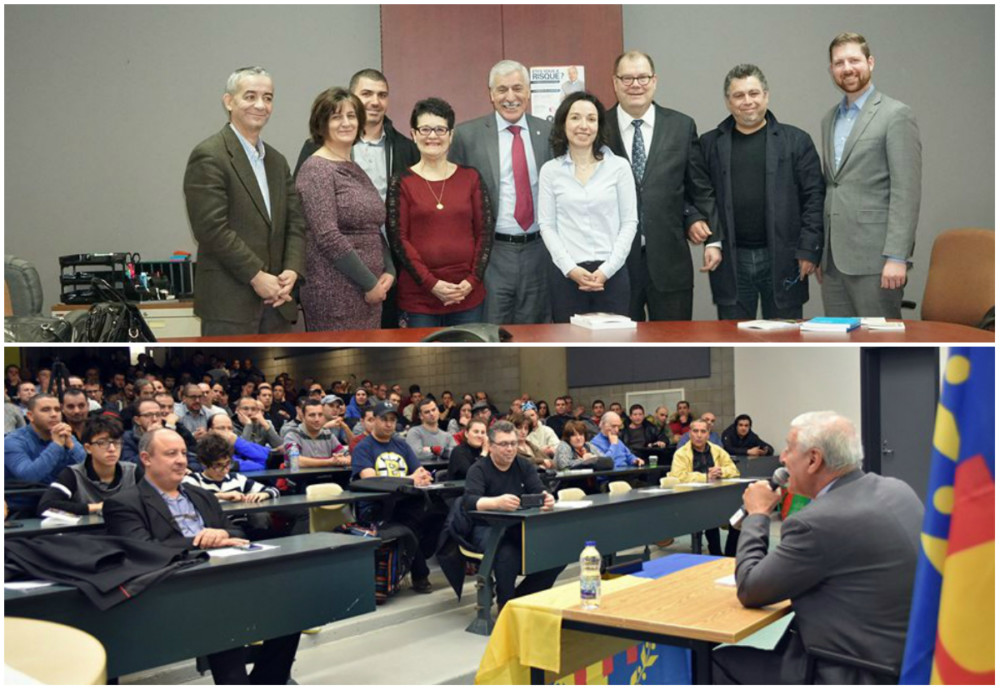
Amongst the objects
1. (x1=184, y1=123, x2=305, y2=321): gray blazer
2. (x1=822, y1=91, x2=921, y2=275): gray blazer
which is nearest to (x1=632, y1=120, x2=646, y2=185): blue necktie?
(x1=822, y1=91, x2=921, y2=275): gray blazer

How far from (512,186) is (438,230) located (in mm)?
407

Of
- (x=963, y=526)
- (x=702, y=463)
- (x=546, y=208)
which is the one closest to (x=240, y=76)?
(x=546, y=208)

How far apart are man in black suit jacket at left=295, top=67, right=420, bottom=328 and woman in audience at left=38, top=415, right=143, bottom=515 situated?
1185 mm

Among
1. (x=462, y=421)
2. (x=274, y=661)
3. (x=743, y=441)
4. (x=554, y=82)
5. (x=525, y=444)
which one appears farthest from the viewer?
(x=743, y=441)

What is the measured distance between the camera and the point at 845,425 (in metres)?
2.23

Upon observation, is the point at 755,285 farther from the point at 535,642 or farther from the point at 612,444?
the point at 612,444

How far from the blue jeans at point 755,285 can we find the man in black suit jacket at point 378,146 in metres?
1.43

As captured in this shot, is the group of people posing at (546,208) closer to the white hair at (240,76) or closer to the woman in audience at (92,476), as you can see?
the white hair at (240,76)

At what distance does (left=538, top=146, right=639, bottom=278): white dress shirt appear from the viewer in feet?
12.2

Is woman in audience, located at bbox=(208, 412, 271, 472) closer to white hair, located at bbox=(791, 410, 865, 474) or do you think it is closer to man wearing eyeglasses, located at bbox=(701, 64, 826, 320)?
man wearing eyeglasses, located at bbox=(701, 64, 826, 320)

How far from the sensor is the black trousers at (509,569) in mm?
4445

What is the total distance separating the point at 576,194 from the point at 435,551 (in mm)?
2323

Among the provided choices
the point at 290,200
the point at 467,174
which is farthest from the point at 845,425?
the point at 290,200

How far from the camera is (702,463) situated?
21.8 feet
